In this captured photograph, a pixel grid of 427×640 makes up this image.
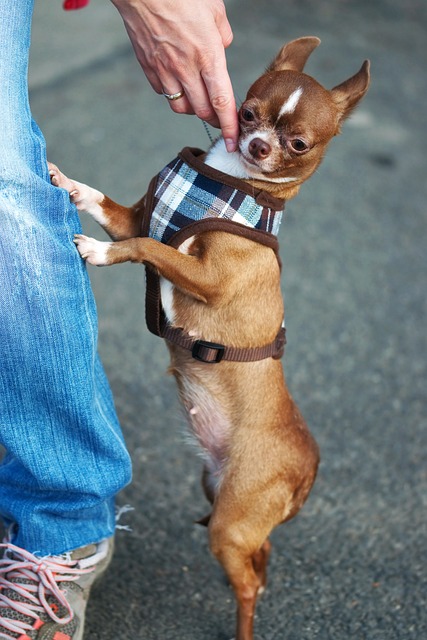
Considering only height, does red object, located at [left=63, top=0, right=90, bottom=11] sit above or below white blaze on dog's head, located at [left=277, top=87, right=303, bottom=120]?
above

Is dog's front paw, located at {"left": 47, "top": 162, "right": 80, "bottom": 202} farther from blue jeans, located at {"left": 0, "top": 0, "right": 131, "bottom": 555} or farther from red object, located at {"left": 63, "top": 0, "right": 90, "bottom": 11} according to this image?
red object, located at {"left": 63, "top": 0, "right": 90, "bottom": 11}

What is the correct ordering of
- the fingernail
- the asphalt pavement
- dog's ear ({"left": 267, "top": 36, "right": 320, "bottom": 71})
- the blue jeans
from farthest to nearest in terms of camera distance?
1. the asphalt pavement
2. dog's ear ({"left": 267, "top": 36, "right": 320, "bottom": 71})
3. the fingernail
4. the blue jeans

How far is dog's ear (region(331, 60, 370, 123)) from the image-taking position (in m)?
2.32

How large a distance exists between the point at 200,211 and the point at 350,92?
60cm

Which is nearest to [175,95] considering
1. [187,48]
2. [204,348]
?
[187,48]

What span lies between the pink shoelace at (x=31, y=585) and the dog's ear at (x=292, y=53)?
156cm

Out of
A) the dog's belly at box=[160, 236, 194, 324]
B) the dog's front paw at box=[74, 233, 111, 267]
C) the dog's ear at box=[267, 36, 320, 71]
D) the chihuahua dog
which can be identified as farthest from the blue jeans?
the dog's ear at box=[267, 36, 320, 71]

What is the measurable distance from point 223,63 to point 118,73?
4.64 m

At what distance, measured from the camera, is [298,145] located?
7.19 ft

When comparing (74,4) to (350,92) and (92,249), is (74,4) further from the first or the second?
(350,92)

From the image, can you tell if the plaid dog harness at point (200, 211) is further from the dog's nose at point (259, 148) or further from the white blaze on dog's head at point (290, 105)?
the white blaze on dog's head at point (290, 105)

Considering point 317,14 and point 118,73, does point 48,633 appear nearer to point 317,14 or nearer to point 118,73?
point 118,73

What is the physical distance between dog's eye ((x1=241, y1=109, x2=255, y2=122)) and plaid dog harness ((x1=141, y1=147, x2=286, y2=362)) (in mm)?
168

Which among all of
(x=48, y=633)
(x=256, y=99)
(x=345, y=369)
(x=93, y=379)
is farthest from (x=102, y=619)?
(x=345, y=369)
